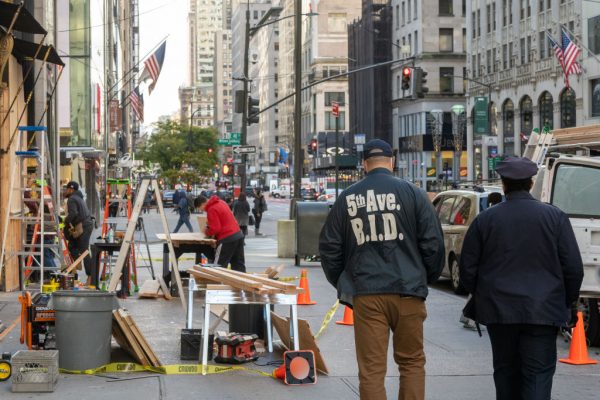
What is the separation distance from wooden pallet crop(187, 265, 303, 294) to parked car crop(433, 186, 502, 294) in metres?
7.59

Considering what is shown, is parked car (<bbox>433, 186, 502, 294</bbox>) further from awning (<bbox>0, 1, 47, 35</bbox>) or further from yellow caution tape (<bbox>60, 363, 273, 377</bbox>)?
yellow caution tape (<bbox>60, 363, 273, 377</bbox>)

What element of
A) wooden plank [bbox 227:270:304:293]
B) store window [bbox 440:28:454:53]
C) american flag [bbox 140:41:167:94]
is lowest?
wooden plank [bbox 227:270:304:293]

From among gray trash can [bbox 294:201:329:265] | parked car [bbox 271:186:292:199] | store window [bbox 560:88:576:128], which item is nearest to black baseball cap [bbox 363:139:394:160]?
gray trash can [bbox 294:201:329:265]

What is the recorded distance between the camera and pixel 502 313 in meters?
6.95

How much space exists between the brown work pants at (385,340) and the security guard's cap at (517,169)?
40.0 inches

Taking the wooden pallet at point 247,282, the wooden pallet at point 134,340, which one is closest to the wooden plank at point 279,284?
the wooden pallet at point 247,282

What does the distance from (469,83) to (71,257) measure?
66977 mm

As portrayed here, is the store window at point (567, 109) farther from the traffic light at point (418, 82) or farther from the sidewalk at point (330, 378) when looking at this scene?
the sidewalk at point (330, 378)

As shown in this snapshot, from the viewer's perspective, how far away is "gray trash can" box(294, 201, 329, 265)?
2362 centimetres

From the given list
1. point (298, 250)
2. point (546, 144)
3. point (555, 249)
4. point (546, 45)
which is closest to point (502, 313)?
point (555, 249)

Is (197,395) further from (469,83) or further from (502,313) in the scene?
(469,83)

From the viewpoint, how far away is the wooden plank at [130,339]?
10.3 meters

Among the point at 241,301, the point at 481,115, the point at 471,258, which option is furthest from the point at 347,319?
the point at 481,115

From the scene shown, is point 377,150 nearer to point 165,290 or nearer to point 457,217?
point 165,290
